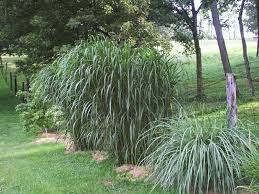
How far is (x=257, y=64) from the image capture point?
30.4 meters

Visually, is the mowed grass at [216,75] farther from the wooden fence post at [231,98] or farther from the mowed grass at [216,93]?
the wooden fence post at [231,98]

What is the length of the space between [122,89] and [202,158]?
200cm

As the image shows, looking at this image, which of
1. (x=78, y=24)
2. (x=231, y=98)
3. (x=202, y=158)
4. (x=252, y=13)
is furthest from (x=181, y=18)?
(x=252, y=13)

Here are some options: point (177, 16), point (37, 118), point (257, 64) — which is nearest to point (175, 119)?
point (37, 118)

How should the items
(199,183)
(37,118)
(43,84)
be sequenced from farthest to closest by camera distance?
(37,118) < (43,84) < (199,183)

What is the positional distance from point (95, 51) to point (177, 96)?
141 centimetres

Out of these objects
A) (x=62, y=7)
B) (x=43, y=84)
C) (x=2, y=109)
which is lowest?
(x=2, y=109)

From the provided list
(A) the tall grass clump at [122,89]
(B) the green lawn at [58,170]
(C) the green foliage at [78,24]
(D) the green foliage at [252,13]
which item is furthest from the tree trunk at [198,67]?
(A) the tall grass clump at [122,89]

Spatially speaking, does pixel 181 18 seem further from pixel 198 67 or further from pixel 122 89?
pixel 122 89

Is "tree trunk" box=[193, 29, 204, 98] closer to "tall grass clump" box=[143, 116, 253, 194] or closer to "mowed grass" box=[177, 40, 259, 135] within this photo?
"mowed grass" box=[177, 40, 259, 135]

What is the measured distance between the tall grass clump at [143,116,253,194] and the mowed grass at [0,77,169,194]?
1.36 ft

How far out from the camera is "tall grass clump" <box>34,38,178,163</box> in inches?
248

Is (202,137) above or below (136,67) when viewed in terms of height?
below

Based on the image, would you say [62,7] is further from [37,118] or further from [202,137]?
[202,137]
